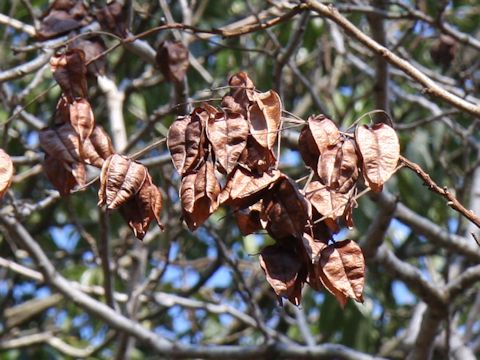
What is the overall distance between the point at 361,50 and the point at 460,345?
5.23 feet

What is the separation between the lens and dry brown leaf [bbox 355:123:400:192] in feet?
6.96

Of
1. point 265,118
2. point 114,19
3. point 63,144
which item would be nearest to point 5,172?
point 63,144

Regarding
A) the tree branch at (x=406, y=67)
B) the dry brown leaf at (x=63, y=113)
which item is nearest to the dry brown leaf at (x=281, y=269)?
the tree branch at (x=406, y=67)

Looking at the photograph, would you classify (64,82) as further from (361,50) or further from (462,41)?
(361,50)

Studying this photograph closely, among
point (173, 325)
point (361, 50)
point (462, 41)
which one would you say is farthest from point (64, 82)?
point (173, 325)

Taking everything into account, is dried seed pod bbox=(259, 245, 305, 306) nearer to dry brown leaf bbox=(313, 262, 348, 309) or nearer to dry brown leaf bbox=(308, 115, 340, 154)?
dry brown leaf bbox=(313, 262, 348, 309)

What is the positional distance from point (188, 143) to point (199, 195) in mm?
140

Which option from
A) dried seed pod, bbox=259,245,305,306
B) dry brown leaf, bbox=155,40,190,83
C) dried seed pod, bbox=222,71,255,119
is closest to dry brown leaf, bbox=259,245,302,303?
dried seed pod, bbox=259,245,305,306

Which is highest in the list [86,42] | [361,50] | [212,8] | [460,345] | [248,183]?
[212,8]

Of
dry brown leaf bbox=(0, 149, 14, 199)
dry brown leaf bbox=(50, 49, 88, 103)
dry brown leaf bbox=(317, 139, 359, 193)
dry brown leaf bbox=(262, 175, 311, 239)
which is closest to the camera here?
dry brown leaf bbox=(262, 175, 311, 239)

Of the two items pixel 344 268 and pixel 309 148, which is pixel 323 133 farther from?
pixel 344 268

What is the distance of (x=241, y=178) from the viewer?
2.06 meters

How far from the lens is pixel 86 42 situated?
3.02 meters

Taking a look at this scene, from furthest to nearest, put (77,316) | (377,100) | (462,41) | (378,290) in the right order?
1. (77,316)
2. (378,290)
3. (462,41)
4. (377,100)
